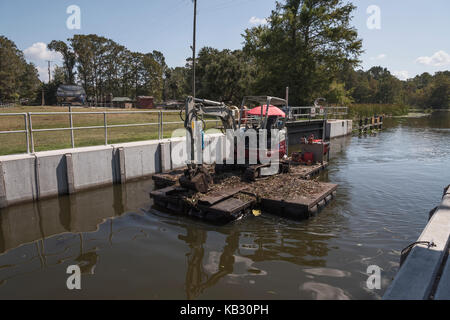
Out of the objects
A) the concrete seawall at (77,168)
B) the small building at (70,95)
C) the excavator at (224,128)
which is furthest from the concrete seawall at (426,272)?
the small building at (70,95)

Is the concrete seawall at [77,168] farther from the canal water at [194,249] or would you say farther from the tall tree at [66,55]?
the tall tree at [66,55]

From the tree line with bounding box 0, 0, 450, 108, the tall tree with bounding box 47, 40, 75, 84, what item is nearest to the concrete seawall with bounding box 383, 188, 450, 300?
the tree line with bounding box 0, 0, 450, 108

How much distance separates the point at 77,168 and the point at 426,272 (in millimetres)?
9703

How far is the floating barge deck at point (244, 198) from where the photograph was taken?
8.09m

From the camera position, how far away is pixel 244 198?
8789 millimetres

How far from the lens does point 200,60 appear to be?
49.6 m

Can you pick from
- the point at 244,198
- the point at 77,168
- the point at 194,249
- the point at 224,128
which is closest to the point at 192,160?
the point at 244,198

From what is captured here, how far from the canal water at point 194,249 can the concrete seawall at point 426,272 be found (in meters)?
1.19

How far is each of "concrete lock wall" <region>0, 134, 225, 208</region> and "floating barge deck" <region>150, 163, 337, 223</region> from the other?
7.51 feet

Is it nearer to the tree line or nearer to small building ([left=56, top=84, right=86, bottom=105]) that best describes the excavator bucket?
the tree line

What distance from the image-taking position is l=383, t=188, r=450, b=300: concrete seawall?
3559 millimetres

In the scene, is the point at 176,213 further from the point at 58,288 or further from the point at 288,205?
the point at 58,288

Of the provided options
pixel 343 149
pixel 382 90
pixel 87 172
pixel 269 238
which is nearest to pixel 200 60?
pixel 343 149

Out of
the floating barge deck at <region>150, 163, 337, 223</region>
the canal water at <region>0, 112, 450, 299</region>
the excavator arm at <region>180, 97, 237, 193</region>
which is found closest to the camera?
the canal water at <region>0, 112, 450, 299</region>
